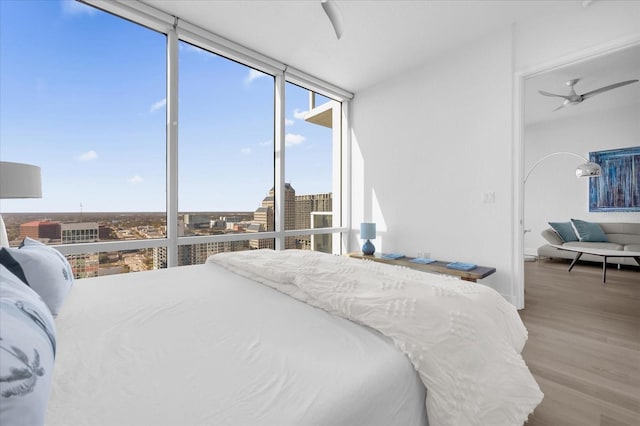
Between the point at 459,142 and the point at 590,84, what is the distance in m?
2.50

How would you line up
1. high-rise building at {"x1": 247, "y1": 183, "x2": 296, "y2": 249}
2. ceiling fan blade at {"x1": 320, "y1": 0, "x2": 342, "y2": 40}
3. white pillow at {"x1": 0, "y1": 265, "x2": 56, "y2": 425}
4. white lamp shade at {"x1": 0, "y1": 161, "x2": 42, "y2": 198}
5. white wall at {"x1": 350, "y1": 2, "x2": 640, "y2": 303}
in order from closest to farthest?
white pillow at {"x1": 0, "y1": 265, "x2": 56, "y2": 425} → white lamp shade at {"x1": 0, "y1": 161, "x2": 42, "y2": 198} → ceiling fan blade at {"x1": 320, "y1": 0, "x2": 342, "y2": 40} → white wall at {"x1": 350, "y1": 2, "x2": 640, "y2": 303} → high-rise building at {"x1": 247, "y1": 183, "x2": 296, "y2": 249}

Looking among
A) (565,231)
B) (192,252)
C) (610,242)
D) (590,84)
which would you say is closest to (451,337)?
(192,252)

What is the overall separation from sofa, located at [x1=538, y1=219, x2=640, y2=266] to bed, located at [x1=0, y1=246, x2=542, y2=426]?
5.07 meters

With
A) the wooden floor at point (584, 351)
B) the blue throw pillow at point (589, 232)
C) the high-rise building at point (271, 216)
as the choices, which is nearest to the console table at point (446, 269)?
the wooden floor at point (584, 351)

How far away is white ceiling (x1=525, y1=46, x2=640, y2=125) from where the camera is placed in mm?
3516

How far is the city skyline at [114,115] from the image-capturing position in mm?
2412

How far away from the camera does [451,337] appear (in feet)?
3.08

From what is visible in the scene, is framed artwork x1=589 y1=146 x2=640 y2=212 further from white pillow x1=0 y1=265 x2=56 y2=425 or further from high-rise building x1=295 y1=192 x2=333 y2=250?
white pillow x1=0 y1=265 x2=56 y2=425

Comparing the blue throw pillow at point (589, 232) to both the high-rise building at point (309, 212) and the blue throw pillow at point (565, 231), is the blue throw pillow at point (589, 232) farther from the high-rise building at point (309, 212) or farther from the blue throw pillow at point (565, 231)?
the high-rise building at point (309, 212)

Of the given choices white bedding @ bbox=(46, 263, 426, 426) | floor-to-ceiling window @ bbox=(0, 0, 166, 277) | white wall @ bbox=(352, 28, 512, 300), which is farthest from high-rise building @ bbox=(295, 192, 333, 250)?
white bedding @ bbox=(46, 263, 426, 426)

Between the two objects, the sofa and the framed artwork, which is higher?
the framed artwork

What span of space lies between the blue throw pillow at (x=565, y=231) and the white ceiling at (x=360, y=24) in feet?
12.9

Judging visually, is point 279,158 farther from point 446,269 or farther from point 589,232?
point 589,232

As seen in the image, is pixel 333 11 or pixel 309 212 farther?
pixel 309 212
